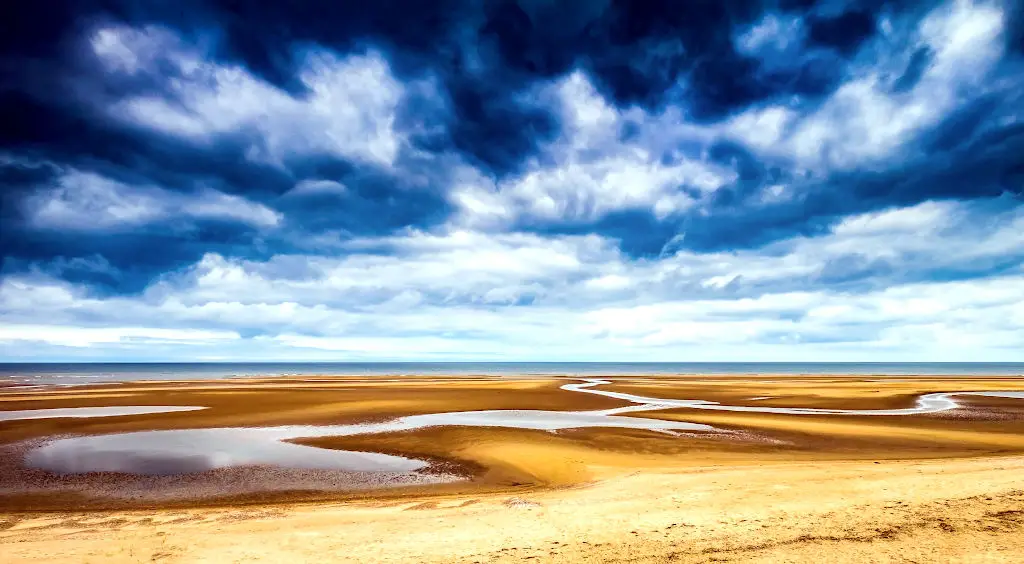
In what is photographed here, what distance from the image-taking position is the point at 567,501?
14.0m

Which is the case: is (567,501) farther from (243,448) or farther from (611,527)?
(243,448)

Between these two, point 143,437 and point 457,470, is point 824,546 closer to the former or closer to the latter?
point 457,470

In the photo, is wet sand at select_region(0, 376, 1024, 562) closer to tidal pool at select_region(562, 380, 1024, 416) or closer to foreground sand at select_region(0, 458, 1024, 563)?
foreground sand at select_region(0, 458, 1024, 563)

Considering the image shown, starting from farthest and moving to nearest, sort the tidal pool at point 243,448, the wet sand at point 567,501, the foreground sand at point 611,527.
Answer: the tidal pool at point 243,448 → the wet sand at point 567,501 → the foreground sand at point 611,527

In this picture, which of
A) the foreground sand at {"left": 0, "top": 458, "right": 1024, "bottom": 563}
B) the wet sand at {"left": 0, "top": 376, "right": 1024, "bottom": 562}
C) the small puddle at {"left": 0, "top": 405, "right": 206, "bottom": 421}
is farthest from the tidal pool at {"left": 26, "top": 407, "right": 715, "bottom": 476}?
the small puddle at {"left": 0, "top": 405, "right": 206, "bottom": 421}

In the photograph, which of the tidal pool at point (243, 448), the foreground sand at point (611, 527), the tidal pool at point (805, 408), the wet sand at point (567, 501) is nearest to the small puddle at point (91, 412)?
the wet sand at point (567, 501)

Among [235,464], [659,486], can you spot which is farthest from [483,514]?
[235,464]

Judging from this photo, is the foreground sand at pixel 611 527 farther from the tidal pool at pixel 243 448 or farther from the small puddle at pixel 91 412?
the small puddle at pixel 91 412

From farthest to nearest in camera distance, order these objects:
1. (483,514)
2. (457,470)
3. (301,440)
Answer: (301,440) < (457,470) < (483,514)

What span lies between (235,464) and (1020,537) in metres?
21.9

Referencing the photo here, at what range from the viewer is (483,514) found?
42.1ft

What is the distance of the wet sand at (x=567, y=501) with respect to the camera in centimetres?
1004

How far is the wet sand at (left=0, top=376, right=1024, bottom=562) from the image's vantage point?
10039 mm

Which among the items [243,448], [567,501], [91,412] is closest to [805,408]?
[567,501]
